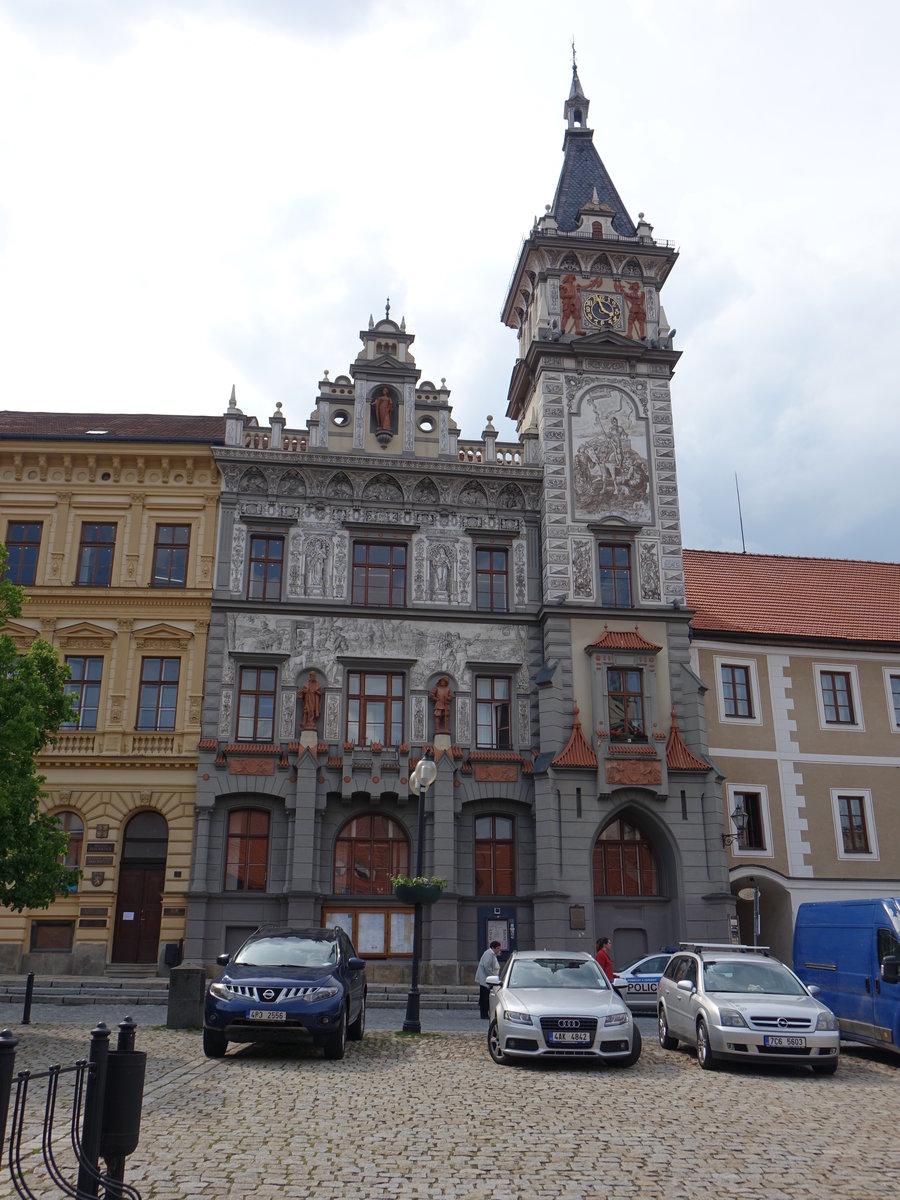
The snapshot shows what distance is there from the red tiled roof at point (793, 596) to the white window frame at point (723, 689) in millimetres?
A: 939

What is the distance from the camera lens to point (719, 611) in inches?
1369

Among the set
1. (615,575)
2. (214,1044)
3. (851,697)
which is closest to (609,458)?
(615,575)


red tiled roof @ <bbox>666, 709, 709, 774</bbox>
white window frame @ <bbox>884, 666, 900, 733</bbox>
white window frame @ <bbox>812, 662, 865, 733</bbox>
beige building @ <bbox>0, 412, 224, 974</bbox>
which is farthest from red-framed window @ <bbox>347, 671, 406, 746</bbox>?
white window frame @ <bbox>884, 666, 900, 733</bbox>

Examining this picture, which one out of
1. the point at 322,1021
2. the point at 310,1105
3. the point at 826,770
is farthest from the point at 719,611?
the point at 310,1105

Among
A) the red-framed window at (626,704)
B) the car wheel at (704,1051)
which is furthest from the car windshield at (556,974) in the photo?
the red-framed window at (626,704)

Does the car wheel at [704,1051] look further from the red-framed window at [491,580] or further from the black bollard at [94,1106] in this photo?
the red-framed window at [491,580]

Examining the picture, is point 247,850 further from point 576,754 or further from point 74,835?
point 576,754

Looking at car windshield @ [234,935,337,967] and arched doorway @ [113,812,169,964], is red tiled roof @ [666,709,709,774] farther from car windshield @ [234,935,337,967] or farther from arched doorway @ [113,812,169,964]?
car windshield @ [234,935,337,967]

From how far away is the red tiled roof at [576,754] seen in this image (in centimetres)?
2964

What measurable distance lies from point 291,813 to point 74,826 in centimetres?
610

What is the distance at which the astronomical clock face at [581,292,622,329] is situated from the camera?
115 ft

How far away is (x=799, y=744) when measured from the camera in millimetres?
33000

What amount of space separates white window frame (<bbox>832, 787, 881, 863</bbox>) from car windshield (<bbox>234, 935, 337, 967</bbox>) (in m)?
21.4

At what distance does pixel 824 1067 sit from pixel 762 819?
18192 mm
